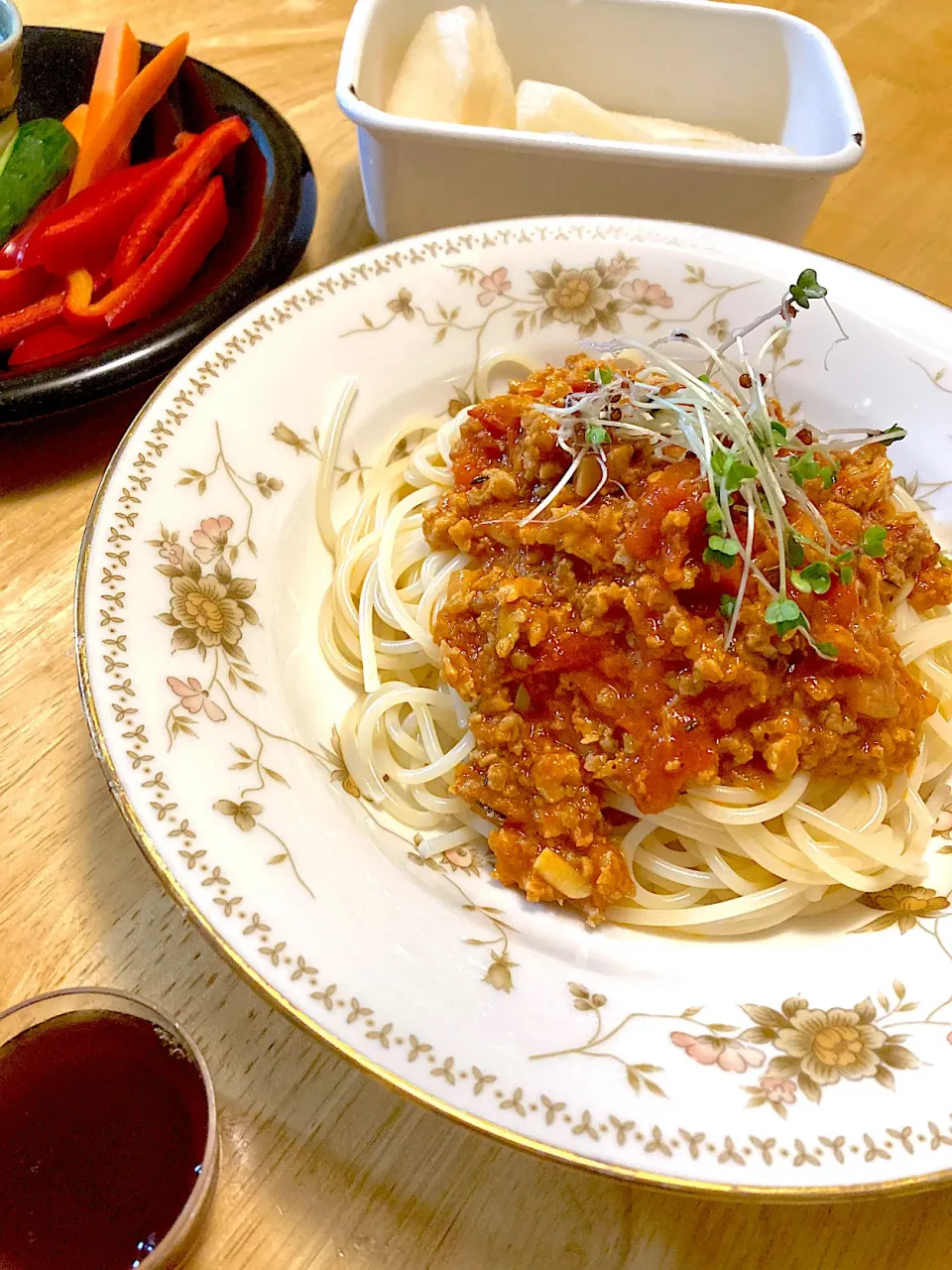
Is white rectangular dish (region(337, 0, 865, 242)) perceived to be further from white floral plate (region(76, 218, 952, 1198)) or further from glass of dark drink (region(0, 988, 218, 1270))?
glass of dark drink (region(0, 988, 218, 1270))

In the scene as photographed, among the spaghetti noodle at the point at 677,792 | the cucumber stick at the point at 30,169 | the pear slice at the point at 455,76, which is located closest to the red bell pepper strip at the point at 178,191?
the cucumber stick at the point at 30,169

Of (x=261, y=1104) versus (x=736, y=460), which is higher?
(x=736, y=460)

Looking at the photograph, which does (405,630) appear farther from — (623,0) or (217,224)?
(623,0)

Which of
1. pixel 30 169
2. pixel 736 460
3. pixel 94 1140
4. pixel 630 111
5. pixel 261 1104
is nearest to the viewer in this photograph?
pixel 94 1140

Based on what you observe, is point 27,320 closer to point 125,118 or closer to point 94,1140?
point 125,118

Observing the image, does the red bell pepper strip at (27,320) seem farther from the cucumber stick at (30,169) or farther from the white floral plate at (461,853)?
the white floral plate at (461,853)

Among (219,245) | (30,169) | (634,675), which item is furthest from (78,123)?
(634,675)
